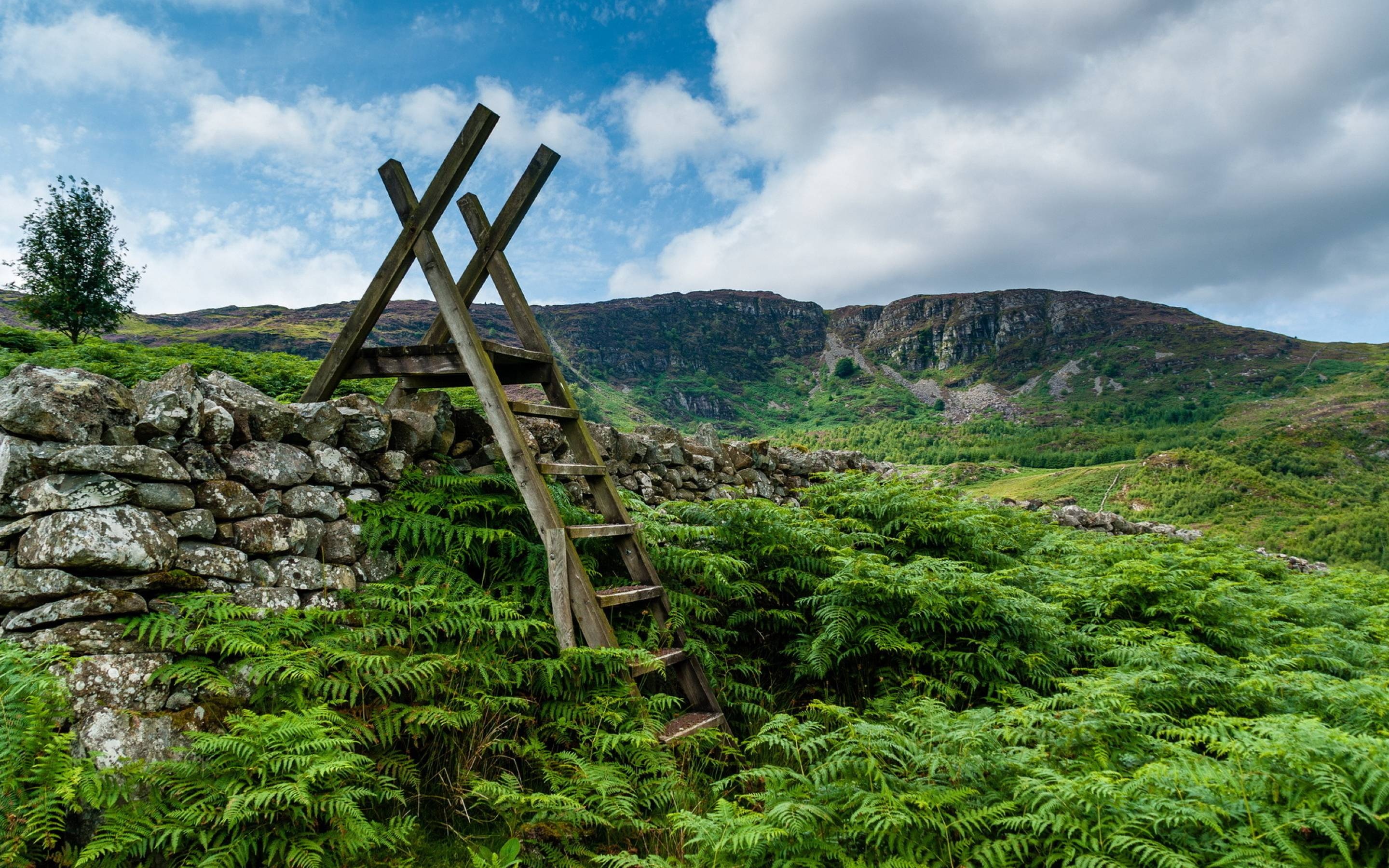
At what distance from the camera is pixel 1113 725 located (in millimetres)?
3410

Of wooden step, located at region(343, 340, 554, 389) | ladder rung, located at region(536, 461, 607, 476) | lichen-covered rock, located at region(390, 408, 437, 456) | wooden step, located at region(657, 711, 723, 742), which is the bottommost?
wooden step, located at region(657, 711, 723, 742)

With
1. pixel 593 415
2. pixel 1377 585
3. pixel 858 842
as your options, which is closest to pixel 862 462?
pixel 1377 585

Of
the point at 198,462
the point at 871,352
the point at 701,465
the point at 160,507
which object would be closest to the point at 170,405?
the point at 198,462

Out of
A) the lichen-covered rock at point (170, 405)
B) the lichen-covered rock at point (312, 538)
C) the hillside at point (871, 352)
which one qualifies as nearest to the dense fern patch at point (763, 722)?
the lichen-covered rock at point (312, 538)

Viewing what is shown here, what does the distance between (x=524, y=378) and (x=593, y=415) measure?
230 feet

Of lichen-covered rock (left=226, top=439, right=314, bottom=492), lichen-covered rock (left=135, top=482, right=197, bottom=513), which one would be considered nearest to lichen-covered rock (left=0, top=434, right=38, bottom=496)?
lichen-covered rock (left=135, top=482, right=197, bottom=513)

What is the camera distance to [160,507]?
353 cm

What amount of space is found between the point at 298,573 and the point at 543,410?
6.65 ft

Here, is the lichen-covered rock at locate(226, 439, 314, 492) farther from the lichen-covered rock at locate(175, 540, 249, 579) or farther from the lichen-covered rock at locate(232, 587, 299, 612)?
the lichen-covered rock at locate(232, 587, 299, 612)

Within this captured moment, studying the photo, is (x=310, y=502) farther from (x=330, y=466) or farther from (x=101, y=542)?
(x=101, y=542)

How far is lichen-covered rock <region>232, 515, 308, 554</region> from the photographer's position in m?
3.85

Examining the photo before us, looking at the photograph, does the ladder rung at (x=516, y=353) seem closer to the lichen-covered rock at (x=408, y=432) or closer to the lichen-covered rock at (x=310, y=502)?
the lichen-covered rock at (x=408, y=432)

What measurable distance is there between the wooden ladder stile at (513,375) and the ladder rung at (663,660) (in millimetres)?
11

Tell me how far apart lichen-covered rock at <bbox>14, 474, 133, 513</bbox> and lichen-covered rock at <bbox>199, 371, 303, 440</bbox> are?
773 mm
